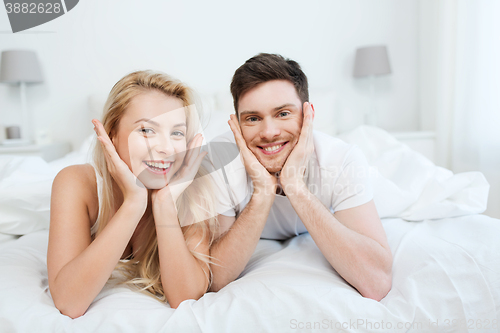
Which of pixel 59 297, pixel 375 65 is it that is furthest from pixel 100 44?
pixel 59 297

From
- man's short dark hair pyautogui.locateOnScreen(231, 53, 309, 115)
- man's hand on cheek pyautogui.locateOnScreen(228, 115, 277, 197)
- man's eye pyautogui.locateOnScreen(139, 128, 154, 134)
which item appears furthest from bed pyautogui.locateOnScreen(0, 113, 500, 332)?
man's short dark hair pyautogui.locateOnScreen(231, 53, 309, 115)

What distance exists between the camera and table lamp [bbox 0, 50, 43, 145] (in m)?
2.83

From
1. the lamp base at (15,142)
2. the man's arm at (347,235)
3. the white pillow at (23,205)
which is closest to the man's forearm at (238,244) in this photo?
the man's arm at (347,235)

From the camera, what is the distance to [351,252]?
Result: 3.46 ft

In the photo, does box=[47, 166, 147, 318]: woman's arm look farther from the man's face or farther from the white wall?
the white wall

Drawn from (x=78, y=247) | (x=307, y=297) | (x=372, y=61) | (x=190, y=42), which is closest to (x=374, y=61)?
(x=372, y=61)

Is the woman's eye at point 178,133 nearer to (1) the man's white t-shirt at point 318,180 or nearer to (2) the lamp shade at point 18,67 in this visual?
(1) the man's white t-shirt at point 318,180

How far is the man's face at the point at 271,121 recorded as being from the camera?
127 cm

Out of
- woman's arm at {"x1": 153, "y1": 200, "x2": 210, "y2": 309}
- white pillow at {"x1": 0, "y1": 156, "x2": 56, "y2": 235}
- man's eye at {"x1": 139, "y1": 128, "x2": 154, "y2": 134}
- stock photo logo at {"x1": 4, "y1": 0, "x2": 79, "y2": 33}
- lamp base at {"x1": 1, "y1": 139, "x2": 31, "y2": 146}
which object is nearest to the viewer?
woman's arm at {"x1": 153, "y1": 200, "x2": 210, "y2": 309}

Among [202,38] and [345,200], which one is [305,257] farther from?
[202,38]

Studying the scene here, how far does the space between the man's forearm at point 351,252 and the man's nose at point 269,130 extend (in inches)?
10.4

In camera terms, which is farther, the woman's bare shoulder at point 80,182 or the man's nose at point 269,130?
the man's nose at point 269,130

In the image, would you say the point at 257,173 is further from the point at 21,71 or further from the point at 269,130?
the point at 21,71

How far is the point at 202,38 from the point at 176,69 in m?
0.34
